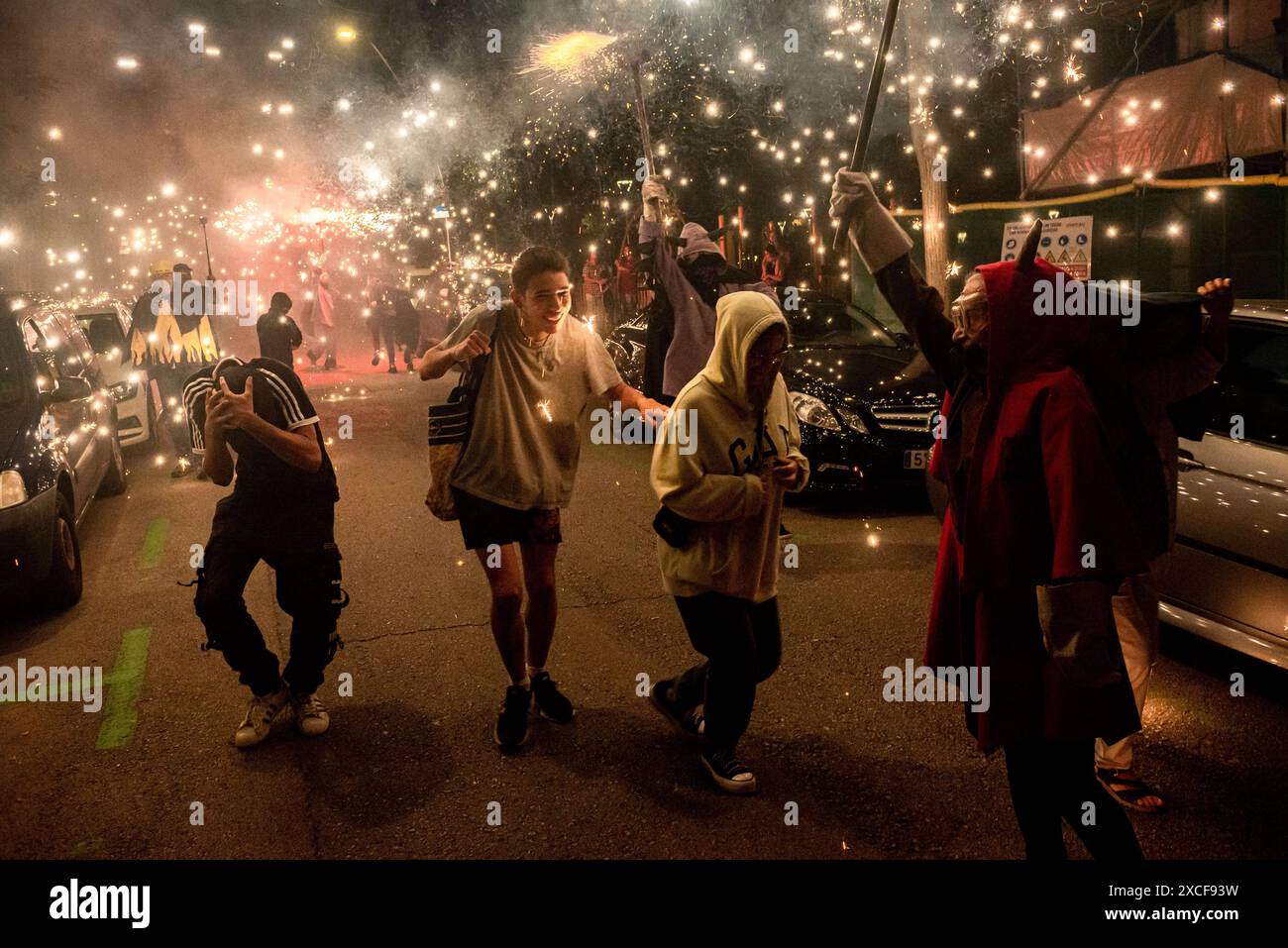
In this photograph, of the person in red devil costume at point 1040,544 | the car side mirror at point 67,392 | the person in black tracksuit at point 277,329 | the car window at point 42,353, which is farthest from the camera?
the person in black tracksuit at point 277,329

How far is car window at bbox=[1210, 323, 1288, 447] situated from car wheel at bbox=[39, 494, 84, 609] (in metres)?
6.31

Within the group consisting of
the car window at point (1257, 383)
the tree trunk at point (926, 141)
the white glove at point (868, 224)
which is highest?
the tree trunk at point (926, 141)

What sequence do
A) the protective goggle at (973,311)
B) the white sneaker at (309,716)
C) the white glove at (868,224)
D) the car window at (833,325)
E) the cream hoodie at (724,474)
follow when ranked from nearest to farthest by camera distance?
1. the protective goggle at (973,311)
2. the white glove at (868,224)
3. the cream hoodie at (724,474)
4. the white sneaker at (309,716)
5. the car window at (833,325)

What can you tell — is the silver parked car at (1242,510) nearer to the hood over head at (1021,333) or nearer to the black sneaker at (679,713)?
the hood over head at (1021,333)

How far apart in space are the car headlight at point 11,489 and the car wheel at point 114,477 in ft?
11.7

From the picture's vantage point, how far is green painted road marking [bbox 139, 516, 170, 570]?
700 cm

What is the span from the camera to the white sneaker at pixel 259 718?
4.04m

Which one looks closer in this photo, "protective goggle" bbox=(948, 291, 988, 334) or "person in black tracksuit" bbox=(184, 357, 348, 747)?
"protective goggle" bbox=(948, 291, 988, 334)

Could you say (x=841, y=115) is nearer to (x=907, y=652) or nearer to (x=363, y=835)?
(x=907, y=652)

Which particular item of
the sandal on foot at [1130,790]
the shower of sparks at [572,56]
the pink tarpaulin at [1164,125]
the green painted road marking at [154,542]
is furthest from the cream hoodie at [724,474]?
the shower of sparks at [572,56]

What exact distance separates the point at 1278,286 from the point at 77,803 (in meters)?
13.4

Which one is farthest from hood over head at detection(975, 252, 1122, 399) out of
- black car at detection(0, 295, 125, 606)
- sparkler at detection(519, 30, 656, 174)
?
sparkler at detection(519, 30, 656, 174)

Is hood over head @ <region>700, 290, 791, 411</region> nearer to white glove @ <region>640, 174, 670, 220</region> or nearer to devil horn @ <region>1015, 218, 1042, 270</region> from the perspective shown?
devil horn @ <region>1015, 218, 1042, 270</region>

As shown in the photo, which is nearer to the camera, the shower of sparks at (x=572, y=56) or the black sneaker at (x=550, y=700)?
the black sneaker at (x=550, y=700)
